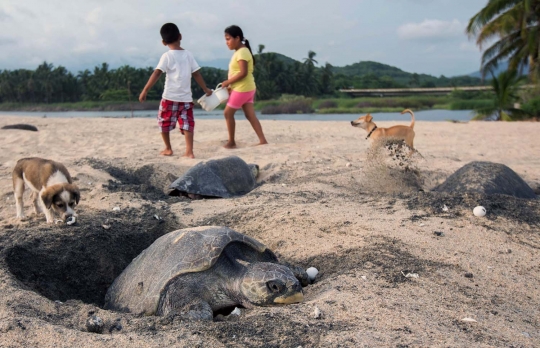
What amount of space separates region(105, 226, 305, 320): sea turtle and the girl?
452 cm

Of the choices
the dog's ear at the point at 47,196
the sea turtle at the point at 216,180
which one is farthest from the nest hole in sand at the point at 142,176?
the dog's ear at the point at 47,196

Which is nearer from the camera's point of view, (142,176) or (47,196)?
(47,196)

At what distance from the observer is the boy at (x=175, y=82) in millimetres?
6496

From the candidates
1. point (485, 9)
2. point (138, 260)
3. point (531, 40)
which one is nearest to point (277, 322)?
point (138, 260)

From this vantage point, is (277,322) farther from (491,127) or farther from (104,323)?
(491,127)

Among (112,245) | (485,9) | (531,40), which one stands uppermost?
(485,9)

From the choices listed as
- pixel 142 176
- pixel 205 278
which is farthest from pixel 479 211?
pixel 142 176

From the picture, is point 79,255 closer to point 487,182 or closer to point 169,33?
point 487,182

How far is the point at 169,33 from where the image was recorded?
650cm

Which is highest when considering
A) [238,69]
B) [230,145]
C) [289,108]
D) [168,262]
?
[238,69]

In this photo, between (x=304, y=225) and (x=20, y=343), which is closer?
(x=20, y=343)

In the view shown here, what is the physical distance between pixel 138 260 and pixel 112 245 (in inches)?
21.5

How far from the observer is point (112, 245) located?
11.7 ft

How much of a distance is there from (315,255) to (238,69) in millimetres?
4638
